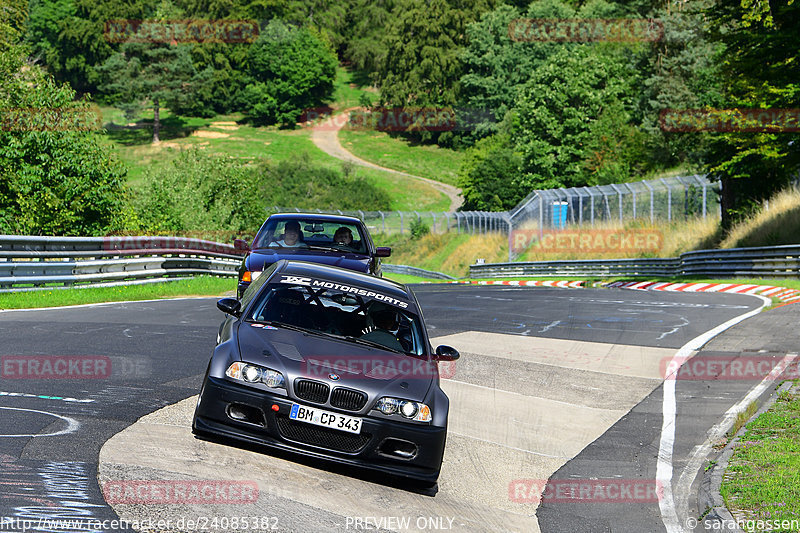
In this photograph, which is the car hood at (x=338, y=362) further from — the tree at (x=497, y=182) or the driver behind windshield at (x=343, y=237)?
the tree at (x=497, y=182)

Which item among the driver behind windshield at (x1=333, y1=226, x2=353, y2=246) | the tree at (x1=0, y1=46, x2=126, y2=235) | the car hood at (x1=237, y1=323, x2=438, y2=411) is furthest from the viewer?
the tree at (x1=0, y1=46, x2=126, y2=235)

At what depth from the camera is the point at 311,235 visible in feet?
44.7

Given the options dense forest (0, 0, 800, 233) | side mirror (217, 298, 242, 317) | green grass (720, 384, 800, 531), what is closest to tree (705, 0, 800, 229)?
dense forest (0, 0, 800, 233)

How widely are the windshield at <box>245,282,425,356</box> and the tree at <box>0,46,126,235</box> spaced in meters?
24.1

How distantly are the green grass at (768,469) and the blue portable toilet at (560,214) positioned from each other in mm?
41194

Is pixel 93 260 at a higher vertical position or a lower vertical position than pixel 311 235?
lower

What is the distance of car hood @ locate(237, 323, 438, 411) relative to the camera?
662 centimetres

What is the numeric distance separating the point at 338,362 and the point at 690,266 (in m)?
29.9

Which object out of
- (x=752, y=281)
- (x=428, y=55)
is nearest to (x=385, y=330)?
(x=752, y=281)

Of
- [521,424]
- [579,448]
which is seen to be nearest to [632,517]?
[579,448]

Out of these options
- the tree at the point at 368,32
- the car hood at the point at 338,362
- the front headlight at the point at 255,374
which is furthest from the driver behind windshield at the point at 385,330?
the tree at the point at 368,32

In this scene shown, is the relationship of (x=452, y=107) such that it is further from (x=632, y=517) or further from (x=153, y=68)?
(x=632, y=517)

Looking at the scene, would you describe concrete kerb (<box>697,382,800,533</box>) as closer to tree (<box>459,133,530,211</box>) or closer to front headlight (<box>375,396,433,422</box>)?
front headlight (<box>375,396,433,422</box>)

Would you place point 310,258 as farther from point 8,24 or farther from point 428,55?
point 428,55
